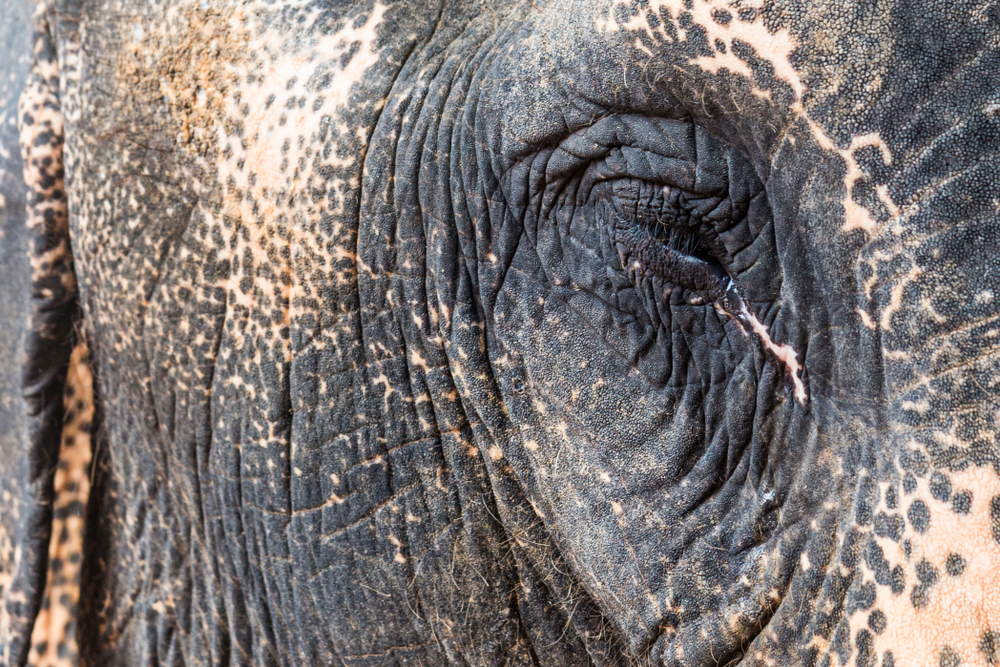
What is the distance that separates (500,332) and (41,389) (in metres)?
1.02

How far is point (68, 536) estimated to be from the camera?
1.91 meters

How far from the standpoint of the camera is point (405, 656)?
149 centimetres

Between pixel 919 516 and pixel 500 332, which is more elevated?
pixel 500 332

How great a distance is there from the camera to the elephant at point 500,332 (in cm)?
96

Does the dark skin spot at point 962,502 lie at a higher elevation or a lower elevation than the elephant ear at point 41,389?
lower

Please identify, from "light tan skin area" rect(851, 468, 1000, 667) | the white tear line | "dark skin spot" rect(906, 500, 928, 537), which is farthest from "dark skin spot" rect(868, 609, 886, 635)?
the white tear line

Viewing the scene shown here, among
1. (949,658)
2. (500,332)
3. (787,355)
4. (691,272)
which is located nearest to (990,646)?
(949,658)

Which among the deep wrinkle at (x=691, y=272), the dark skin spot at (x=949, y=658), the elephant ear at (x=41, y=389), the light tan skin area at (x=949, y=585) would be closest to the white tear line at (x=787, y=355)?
the deep wrinkle at (x=691, y=272)

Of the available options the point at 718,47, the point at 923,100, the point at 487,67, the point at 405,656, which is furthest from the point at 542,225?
the point at 405,656

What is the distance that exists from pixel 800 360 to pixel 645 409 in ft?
0.68

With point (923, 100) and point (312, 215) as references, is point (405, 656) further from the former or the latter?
point (923, 100)

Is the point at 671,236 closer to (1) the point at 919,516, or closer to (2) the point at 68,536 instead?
(1) the point at 919,516

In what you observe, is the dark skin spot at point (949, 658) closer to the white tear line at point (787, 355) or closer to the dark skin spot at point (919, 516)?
the dark skin spot at point (919, 516)

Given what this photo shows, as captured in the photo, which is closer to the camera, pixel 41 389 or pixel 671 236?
pixel 671 236
